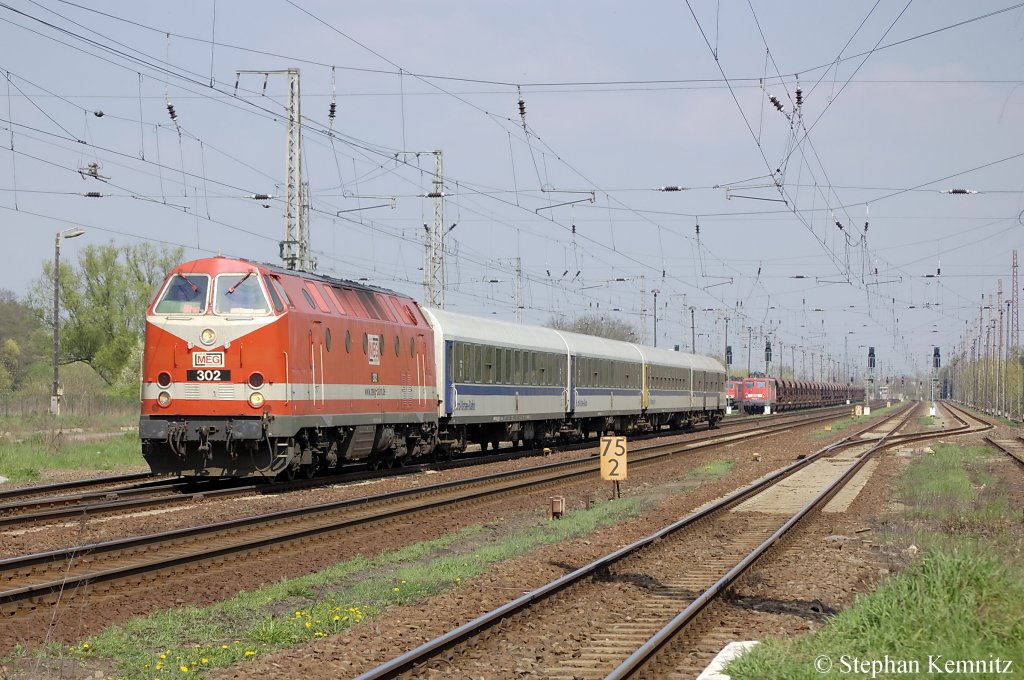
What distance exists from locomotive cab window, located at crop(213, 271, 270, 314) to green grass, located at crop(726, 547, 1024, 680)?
41.1 ft

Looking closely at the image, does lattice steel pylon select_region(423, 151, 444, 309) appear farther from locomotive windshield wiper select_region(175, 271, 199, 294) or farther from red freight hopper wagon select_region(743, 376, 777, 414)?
red freight hopper wagon select_region(743, 376, 777, 414)

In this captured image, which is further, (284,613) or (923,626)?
(284,613)

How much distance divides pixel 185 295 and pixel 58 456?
34.4ft

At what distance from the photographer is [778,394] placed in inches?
3792

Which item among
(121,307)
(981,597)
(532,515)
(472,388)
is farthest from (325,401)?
(121,307)

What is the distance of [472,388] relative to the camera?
29.3m

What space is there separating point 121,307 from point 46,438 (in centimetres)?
4013

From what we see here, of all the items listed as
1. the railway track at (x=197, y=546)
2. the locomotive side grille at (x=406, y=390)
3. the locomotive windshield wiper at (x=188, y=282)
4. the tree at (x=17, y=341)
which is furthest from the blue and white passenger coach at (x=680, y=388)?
the tree at (x=17, y=341)

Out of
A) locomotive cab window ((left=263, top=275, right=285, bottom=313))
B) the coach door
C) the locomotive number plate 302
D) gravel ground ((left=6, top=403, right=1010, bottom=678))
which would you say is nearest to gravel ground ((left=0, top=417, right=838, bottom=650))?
gravel ground ((left=6, top=403, right=1010, bottom=678))

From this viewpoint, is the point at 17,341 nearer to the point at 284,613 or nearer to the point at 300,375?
the point at 300,375

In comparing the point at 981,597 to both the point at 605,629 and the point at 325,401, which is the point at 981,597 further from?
the point at 325,401

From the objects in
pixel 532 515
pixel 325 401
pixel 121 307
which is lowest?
pixel 532 515

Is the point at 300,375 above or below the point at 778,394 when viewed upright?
above

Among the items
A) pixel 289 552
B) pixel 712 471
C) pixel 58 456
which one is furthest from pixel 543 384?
pixel 289 552
